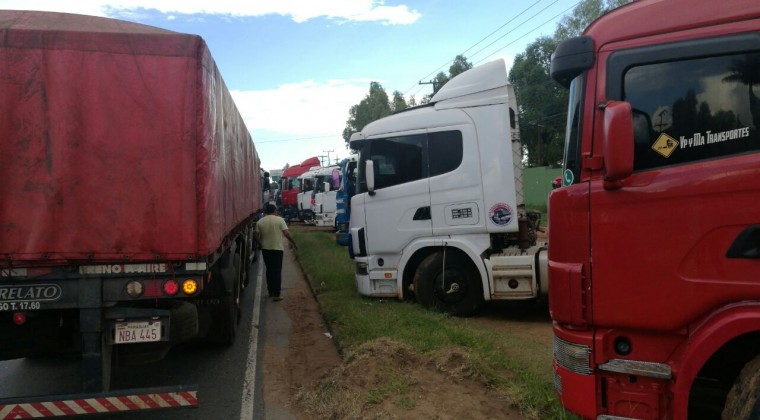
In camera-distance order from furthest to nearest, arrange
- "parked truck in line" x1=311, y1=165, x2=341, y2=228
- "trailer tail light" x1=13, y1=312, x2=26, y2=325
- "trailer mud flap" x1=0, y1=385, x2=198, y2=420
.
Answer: "parked truck in line" x1=311, y1=165, x2=341, y2=228, "trailer tail light" x1=13, y1=312, x2=26, y2=325, "trailer mud flap" x1=0, y1=385, x2=198, y2=420

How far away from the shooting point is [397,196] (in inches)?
320

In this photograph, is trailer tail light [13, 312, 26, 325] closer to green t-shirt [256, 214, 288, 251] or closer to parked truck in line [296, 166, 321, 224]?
green t-shirt [256, 214, 288, 251]

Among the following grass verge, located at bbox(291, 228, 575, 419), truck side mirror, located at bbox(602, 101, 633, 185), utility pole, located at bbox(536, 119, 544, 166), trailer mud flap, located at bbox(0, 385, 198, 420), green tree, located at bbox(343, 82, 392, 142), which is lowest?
grass verge, located at bbox(291, 228, 575, 419)

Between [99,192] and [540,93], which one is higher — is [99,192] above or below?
below

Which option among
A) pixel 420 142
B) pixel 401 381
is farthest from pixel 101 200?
pixel 420 142

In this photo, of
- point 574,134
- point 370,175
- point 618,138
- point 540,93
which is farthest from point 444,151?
point 540,93

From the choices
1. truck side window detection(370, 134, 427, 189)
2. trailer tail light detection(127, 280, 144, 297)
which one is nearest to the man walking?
truck side window detection(370, 134, 427, 189)

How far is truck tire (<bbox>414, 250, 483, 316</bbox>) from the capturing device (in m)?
7.91

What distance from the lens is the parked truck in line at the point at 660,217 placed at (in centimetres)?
296

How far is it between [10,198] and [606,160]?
381cm

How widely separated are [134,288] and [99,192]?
72cm

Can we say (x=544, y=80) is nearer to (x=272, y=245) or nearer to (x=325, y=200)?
(x=325, y=200)

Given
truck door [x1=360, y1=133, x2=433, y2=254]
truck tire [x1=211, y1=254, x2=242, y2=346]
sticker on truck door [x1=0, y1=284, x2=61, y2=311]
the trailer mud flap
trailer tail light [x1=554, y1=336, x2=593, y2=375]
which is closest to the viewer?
trailer tail light [x1=554, y1=336, x2=593, y2=375]

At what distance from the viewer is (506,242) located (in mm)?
8055
